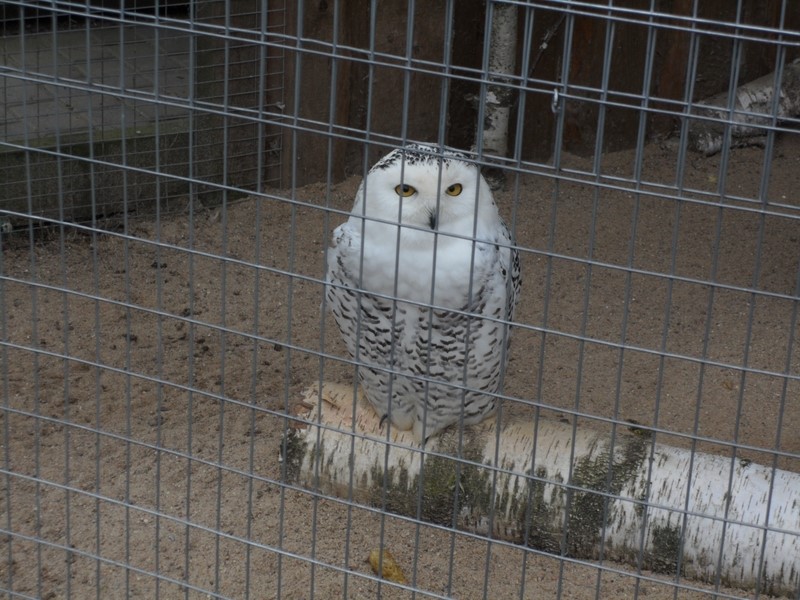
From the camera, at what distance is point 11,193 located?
413cm

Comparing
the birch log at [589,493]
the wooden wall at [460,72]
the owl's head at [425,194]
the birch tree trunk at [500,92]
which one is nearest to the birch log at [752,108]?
the wooden wall at [460,72]

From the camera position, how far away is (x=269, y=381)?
359 cm

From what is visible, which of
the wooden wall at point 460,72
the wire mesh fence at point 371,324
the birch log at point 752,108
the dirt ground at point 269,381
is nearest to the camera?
the wire mesh fence at point 371,324

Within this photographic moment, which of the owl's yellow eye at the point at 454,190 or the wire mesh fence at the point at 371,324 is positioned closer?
the wire mesh fence at the point at 371,324

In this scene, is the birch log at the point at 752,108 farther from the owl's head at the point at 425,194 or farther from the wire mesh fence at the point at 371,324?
the owl's head at the point at 425,194

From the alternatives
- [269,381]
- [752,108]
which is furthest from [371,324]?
[752,108]

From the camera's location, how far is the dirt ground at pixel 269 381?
2.52 m

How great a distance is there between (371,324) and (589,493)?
0.70 meters

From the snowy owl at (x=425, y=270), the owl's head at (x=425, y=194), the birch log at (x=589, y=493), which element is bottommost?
the birch log at (x=589, y=493)

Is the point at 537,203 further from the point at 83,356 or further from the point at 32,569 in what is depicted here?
the point at 32,569

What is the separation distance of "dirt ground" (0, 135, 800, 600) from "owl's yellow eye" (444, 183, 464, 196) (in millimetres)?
239

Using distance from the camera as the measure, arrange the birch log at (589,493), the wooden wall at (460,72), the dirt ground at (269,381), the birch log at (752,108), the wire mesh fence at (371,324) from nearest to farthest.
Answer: the wire mesh fence at (371,324), the dirt ground at (269,381), the birch log at (589,493), the wooden wall at (460,72), the birch log at (752,108)

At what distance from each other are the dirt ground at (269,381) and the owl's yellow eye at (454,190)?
0.78 ft

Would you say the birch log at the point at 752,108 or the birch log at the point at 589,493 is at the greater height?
the birch log at the point at 752,108
